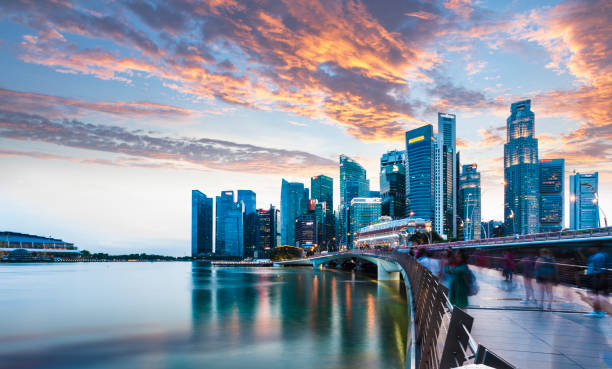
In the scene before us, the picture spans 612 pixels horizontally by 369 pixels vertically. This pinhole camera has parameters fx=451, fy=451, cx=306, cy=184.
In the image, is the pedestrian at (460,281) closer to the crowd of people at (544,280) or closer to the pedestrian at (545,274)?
the crowd of people at (544,280)

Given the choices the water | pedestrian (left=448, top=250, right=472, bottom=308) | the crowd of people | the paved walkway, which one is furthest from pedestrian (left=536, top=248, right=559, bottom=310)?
the water

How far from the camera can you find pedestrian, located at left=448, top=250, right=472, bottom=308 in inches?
508

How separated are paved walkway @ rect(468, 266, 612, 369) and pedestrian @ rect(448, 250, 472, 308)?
396 mm

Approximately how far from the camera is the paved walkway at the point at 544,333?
7312 millimetres

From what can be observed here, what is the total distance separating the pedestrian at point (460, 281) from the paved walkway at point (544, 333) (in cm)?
40

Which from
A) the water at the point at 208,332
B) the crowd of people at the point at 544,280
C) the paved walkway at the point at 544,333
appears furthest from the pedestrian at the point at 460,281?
the water at the point at 208,332

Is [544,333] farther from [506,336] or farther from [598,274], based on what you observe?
[598,274]

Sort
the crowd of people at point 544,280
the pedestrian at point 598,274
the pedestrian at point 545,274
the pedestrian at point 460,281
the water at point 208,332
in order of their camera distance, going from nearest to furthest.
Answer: the pedestrian at point 598,274 → the crowd of people at point 544,280 → the pedestrian at point 460,281 → the pedestrian at point 545,274 → the water at point 208,332

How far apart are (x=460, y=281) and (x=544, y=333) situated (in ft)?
12.1

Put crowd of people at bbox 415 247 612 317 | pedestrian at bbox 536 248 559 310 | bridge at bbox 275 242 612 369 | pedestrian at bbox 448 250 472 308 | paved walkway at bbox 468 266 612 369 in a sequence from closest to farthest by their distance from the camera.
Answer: bridge at bbox 275 242 612 369 < paved walkway at bbox 468 266 612 369 < crowd of people at bbox 415 247 612 317 < pedestrian at bbox 448 250 472 308 < pedestrian at bbox 536 248 559 310

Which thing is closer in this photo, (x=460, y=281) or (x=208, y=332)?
(x=460, y=281)

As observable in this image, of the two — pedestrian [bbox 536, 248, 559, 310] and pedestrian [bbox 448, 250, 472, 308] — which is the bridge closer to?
pedestrian [bbox 448, 250, 472, 308]

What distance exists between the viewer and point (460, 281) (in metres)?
13.1

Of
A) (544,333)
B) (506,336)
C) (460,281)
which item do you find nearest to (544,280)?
(460,281)
